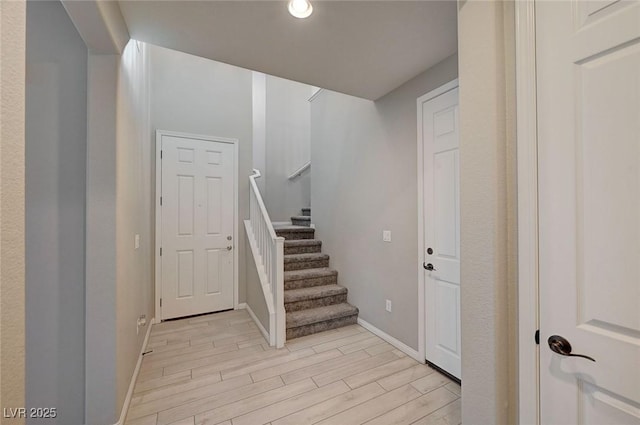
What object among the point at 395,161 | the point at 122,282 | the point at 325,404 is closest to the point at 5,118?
the point at 122,282

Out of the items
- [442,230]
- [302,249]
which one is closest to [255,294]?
[302,249]

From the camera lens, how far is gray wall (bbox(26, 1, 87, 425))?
1.64 m

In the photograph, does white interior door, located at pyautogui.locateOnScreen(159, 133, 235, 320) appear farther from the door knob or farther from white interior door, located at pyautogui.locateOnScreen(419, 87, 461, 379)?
the door knob

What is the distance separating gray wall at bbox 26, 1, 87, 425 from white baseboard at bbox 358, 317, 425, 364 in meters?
2.44

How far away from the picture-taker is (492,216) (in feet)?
3.47

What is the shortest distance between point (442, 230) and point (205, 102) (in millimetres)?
3317

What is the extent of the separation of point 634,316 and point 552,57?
884mm

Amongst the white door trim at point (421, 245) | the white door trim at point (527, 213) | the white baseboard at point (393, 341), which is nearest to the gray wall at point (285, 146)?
the white baseboard at point (393, 341)

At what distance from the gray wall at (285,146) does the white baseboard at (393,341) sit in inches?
113

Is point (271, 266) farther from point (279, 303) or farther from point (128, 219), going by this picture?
point (128, 219)

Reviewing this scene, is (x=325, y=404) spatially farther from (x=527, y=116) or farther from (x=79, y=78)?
(x=79, y=78)

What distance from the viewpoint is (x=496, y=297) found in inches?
41.3

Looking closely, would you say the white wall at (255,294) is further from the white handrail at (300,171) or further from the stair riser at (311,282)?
the white handrail at (300,171)

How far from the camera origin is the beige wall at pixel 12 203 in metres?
0.55
